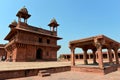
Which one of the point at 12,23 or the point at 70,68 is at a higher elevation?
the point at 12,23

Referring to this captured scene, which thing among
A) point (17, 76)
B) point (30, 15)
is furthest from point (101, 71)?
point (30, 15)

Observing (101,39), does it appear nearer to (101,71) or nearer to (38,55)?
(101,71)

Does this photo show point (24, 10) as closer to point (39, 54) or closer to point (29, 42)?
point (29, 42)

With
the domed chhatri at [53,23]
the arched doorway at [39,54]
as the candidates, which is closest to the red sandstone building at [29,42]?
the arched doorway at [39,54]

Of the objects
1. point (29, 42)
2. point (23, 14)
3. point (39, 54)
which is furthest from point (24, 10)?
point (39, 54)

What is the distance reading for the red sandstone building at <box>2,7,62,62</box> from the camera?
2130cm

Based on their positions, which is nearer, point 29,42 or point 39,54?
point 29,42

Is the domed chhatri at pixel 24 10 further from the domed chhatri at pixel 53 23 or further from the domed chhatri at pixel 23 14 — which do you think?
the domed chhatri at pixel 53 23

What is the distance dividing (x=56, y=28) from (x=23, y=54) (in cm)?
1304

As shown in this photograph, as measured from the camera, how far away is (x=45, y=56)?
2592 centimetres

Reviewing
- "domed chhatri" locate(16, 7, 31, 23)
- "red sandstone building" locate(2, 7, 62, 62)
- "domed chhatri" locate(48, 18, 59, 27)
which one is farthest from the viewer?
"domed chhatri" locate(48, 18, 59, 27)

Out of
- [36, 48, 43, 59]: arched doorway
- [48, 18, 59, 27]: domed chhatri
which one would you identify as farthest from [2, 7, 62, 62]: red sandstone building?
[48, 18, 59, 27]: domed chhatri

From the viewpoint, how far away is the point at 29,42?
22406 millimetres

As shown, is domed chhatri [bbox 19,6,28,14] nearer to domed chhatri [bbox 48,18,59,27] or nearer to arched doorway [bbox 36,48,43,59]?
domed chhatri [bbox 48,18,59,27]
